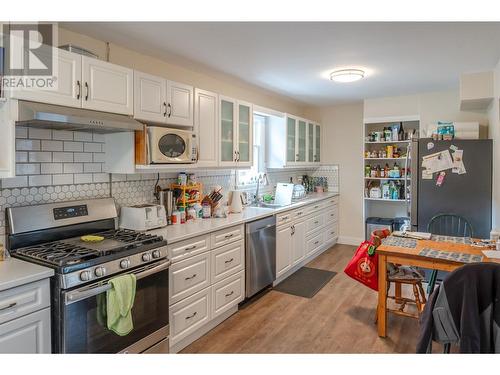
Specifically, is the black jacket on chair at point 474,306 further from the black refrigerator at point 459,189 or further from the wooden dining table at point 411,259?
the black refrigerator at point 459,189

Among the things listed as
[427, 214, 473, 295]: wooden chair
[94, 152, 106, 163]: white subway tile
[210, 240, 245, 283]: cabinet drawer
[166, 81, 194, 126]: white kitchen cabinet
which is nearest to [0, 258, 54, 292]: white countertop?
[94, 152, 106, 163]: white subway tile

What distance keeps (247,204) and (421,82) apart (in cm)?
257

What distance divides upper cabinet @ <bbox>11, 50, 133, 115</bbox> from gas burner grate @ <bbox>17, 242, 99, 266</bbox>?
2.86 ft

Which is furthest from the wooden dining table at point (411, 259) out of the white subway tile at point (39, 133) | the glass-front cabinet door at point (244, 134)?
the white subway tile at point (39, 133)

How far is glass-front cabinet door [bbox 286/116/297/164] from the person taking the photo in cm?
481

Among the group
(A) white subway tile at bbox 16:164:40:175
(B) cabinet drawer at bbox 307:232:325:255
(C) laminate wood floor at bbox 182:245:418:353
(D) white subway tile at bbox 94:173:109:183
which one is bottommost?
(C) laminate wood floor at bbox 182:245:418:353

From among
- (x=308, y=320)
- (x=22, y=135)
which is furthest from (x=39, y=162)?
(x=308, y=320)

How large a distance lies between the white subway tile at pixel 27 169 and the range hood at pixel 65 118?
0.27 meters

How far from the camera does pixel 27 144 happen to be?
220 centimetres

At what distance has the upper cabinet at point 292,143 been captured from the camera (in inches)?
187

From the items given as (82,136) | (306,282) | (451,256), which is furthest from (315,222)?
(82,136)

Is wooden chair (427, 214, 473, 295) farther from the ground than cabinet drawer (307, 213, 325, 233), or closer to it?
farther from the ground

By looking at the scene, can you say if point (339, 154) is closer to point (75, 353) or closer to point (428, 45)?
point (428, 45)

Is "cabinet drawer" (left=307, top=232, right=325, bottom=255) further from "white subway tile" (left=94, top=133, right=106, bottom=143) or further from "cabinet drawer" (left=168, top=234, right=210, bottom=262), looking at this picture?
"white subway tile" (left=94, top=133, right=106, bottom=143)
